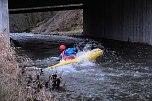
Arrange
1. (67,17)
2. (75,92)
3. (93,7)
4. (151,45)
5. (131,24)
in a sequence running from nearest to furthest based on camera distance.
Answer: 1. (75,92)
2. (151,45)
3. (131,24)
4. (93,7)
5. (67,17)

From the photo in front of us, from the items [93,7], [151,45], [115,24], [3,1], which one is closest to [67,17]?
[93,7]

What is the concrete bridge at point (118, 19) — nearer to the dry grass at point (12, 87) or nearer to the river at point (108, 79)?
the river at point (108, 79)

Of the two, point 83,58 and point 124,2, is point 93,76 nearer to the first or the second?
point 83,58

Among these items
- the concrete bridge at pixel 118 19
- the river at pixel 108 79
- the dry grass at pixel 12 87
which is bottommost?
the river at pixel 108 79

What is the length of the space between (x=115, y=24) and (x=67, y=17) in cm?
2729

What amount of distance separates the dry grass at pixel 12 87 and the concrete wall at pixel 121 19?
16629 millimetres

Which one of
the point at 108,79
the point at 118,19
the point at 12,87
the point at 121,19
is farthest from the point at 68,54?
the point at 118,19

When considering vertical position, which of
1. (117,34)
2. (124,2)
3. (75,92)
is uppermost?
(124,2)

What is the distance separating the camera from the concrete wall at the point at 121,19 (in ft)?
83.1

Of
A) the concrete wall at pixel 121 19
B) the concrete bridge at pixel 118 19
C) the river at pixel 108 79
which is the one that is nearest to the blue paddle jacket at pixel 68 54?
the river at pixel 108 79

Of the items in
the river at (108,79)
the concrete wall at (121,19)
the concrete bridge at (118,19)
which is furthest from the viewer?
the concrete wall at (121,19)

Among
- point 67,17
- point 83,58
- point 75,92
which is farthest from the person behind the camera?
point 67,17

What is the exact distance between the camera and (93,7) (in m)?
37.6

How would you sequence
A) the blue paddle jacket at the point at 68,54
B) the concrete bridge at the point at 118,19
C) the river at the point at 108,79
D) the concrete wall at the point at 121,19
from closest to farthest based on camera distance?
1. the river at the point at 108,79
2. the blue paddle jacket at the point at 68,54
3. the concrete bridge at the point at 118,19
4. the concrete wall at the point at 121,19
